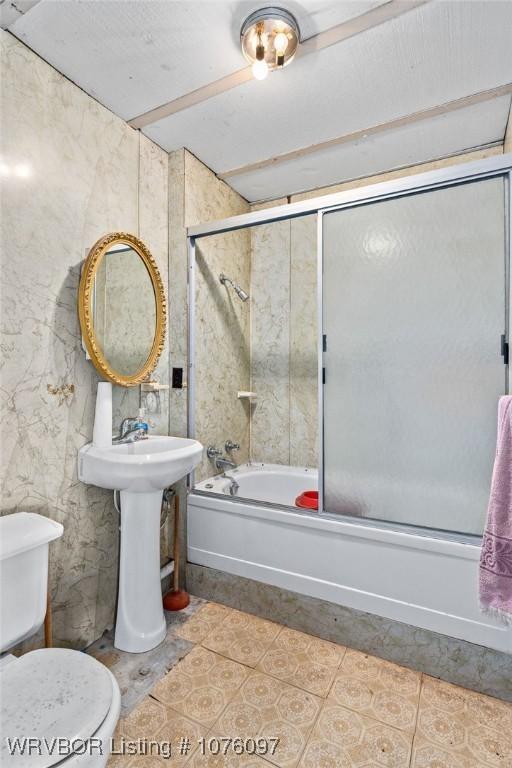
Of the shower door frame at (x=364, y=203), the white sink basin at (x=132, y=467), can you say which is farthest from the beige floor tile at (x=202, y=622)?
the white sink basin at (x=132, y=467)

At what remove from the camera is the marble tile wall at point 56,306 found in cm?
138

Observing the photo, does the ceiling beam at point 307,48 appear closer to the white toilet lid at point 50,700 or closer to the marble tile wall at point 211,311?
the marble tile wall at point 211,311

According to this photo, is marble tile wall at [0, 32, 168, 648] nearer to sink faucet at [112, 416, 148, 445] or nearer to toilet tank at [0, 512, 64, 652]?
sink faucet at [112, 416, 148, 445]

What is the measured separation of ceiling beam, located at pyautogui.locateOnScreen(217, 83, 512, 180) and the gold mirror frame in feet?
2.95

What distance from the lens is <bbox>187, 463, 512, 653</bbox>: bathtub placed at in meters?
1.47

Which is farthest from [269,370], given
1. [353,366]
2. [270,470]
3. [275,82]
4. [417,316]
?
[275,82]

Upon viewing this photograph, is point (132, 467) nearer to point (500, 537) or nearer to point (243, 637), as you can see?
point (243, 637)

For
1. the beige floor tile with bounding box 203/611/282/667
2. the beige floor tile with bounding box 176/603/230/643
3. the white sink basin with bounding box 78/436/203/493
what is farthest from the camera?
the beige floor tile with bounding box 176/603/230/643

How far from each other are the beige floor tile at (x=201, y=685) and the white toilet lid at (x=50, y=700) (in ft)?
1.80

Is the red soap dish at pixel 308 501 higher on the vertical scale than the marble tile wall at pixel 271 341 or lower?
lower

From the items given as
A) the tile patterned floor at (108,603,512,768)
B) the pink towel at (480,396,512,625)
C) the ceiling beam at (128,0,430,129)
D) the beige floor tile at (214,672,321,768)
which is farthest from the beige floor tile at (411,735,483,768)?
the ceiling beam at (128,0,430,129)

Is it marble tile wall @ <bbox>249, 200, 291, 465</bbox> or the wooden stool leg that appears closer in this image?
the wooden stool leg

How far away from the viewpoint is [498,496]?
1269 millimetres

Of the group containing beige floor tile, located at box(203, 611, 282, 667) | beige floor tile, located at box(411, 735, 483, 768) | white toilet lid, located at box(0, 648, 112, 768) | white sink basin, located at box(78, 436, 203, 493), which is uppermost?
white sink basin, located at box(78, 436, 203, 493)
